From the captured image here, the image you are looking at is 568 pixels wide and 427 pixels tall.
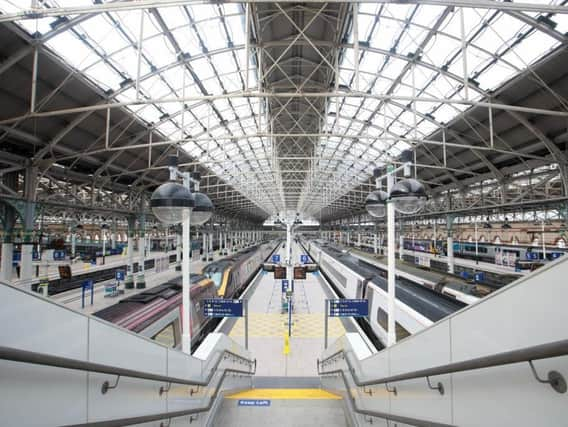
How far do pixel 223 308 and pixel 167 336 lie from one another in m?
1.86

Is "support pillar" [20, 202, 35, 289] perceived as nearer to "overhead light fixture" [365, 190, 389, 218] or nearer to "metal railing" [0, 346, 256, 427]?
"metal railing" [0, 346, 256, 427]

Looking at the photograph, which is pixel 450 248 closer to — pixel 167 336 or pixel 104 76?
pixel 167 336

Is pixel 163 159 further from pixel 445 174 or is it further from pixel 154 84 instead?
pixel 445 174

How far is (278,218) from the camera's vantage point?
18.0 metres

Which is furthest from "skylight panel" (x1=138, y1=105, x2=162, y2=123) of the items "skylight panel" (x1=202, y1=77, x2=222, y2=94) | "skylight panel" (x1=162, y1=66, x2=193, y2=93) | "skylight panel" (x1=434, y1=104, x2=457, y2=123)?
"skylight panel" (x1=434, y1=104, x2=457, y2=123)

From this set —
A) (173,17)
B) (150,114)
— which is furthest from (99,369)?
(150,114)

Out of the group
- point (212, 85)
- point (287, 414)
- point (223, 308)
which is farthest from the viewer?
point (212, 85)

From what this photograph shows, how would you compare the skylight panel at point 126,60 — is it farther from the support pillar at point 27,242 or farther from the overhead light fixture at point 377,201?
the overhead light fixture at point 377,201

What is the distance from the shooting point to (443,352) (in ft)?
7.12

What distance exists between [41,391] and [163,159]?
49.1 ft

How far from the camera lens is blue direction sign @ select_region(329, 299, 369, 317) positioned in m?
8.94

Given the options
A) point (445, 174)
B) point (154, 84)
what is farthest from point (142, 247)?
point (445, 174)

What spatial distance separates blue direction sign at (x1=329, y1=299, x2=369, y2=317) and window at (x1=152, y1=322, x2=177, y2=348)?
187 inches

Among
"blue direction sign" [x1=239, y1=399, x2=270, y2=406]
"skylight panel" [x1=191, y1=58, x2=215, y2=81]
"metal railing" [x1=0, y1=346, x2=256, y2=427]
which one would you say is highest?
"skylight panel" [x1=191, y1=58, x2=215, y2=81]
